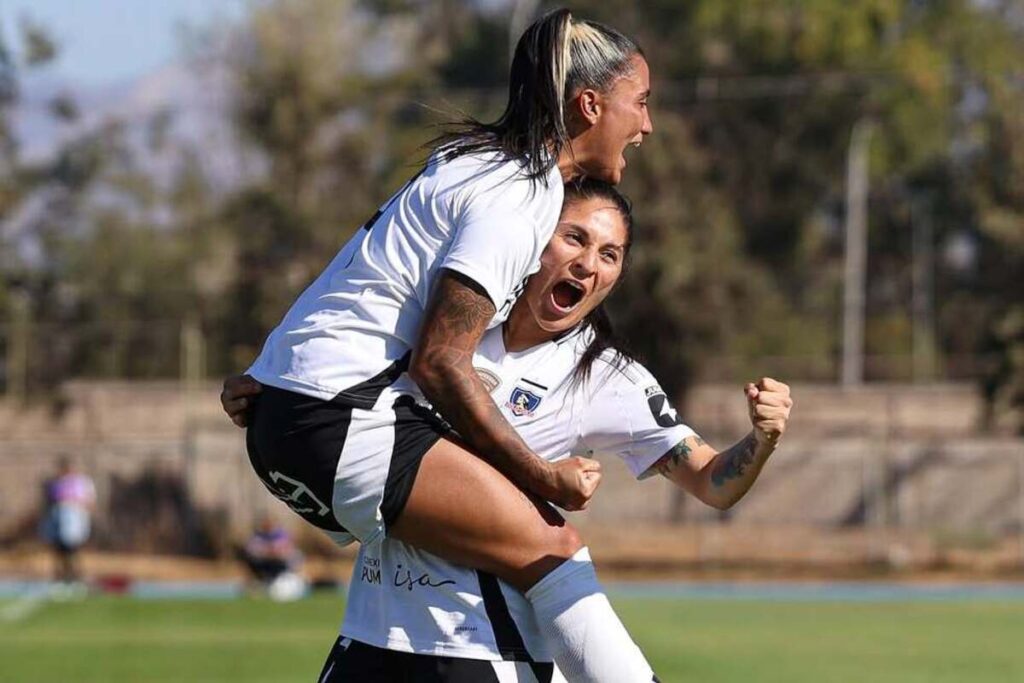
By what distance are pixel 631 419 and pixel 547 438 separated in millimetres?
282

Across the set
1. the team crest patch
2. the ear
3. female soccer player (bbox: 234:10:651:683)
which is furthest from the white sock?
the ear

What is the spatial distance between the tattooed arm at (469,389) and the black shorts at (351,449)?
14 centimetres

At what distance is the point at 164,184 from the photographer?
48.3 m

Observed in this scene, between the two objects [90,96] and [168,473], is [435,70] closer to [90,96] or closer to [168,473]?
[90,96]

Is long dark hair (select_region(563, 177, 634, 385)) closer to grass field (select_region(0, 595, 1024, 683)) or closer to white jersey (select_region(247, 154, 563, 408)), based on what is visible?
white jersey (select_region(247, 154, 563, 408))

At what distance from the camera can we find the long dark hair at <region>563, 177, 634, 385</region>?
17.3ft

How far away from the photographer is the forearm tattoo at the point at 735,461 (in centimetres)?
539

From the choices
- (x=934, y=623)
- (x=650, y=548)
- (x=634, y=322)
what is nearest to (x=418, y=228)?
(x=934, y=623)

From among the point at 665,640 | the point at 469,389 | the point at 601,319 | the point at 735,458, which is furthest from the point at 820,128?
the point at 469,389

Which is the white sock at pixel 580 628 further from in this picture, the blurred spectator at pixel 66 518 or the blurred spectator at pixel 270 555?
the blurred spectator at pixel 66 518

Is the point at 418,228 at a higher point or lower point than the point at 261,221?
higher

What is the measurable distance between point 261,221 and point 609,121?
40340mm

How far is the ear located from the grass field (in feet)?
33.5

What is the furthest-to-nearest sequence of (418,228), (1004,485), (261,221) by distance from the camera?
(261,221) < (1004,485) < (418,228)
